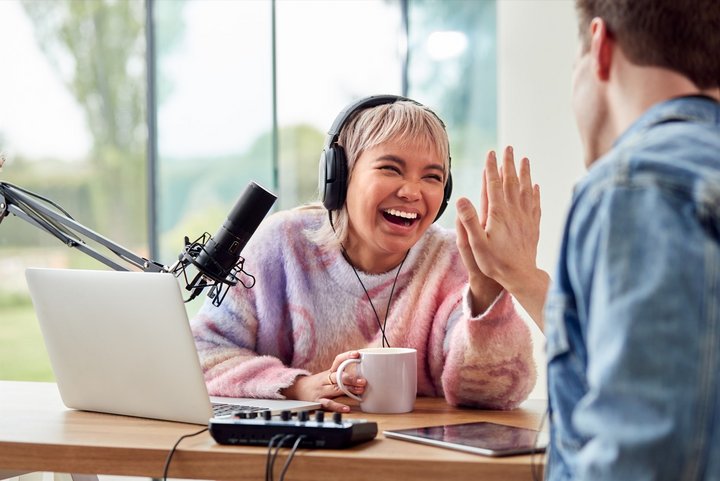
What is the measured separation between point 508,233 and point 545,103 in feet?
8.35

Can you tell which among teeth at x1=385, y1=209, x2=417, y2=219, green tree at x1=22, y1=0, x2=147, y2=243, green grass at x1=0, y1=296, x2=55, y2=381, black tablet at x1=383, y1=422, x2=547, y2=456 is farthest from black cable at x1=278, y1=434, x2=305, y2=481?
green grass at x1=0, y1=296, x2=55, y2=381

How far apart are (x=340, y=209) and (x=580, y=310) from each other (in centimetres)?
113

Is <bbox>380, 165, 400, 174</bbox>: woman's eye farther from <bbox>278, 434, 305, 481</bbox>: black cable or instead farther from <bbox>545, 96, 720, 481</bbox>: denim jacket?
<bbox>545, 96, 720, 481</bbox>: denim jacket

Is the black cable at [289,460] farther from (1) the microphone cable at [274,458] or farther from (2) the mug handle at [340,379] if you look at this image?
(2) the mug handle at [340,379]

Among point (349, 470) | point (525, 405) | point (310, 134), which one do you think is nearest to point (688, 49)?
point (349, 470)

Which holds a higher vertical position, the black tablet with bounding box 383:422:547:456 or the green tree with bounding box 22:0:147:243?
the green tree with bounding box 22:0:147:243

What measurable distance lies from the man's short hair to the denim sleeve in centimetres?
16

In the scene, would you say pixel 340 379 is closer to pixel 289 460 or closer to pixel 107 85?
pixel 289 460

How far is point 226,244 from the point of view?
1.55 meters

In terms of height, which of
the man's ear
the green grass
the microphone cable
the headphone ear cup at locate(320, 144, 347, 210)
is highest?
the man's ear

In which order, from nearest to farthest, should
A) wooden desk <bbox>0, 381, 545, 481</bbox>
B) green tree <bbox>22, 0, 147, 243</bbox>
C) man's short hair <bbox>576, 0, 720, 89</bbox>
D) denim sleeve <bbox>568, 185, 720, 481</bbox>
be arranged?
denim sleeve <bbox>568, 185, 720, 481</bbox>, man's short hair <bbox>576, 0, 720, 89</bbox>, wooden desk <bbox>0, 381, 545, 481</bbox>, green tree <bbox>22, 0, 147, 243</bbox>

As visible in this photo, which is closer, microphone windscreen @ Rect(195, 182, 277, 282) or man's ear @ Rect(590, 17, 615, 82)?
man's ear @ Rect(590, 17, 615, 82)

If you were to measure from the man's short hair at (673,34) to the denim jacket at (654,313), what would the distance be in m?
0.09

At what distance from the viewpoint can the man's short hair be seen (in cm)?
87
